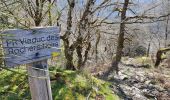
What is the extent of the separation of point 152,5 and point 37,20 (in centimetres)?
520

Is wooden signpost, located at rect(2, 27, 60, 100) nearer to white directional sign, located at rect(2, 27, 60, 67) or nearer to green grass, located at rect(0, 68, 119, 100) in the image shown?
white directional sign, located at rect(2, 27, 60, 67)

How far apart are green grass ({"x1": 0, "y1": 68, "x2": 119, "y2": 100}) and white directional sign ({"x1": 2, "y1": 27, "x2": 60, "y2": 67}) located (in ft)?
5.91

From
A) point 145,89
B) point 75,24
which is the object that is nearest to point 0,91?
point 75,24

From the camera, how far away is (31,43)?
303cm

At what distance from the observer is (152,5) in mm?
10789

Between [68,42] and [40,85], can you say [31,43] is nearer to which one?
[40,85]

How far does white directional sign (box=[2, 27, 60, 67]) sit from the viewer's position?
286cm

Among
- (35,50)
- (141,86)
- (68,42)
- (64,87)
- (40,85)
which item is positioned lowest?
(141,86)

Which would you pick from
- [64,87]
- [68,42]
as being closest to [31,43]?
[64,87]

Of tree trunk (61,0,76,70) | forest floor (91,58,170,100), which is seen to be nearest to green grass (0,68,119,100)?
tree trunk (61,0,76,70)

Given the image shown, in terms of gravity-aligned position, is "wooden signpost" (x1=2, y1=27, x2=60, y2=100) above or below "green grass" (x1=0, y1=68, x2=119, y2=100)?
above

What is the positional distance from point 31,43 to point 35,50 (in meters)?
0.09

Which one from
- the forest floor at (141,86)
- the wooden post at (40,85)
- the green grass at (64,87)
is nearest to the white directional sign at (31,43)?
the wooden post at (40,85)

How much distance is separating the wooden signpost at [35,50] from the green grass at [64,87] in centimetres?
136
